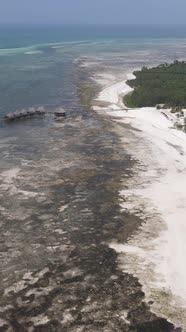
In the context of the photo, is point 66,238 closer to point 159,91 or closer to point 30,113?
point 30,113

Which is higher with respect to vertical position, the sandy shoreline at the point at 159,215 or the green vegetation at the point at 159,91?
the green vegetation at the point at 159,91

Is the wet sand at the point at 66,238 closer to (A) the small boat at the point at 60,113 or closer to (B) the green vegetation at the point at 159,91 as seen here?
(A) the small boat at the point at 60,113

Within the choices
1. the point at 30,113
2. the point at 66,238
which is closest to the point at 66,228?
the point at 66,238

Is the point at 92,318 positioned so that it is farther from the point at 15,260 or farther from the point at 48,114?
the point at 48,114

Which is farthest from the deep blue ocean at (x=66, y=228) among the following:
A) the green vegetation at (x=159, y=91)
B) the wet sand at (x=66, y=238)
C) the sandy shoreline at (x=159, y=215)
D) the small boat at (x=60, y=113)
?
the green vegetation at (x=159, y=91)

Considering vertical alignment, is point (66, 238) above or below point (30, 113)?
below

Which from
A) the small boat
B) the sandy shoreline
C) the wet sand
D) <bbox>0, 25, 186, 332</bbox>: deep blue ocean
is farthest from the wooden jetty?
the sandy shoreline
